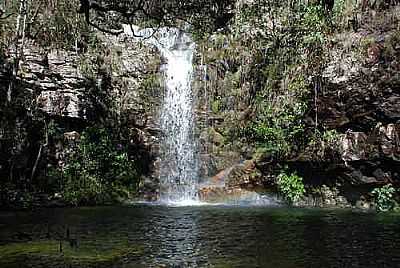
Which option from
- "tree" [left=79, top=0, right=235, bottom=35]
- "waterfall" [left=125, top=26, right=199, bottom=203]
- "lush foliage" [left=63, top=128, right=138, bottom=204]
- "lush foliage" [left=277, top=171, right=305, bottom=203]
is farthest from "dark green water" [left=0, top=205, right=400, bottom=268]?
"tree" [left=79, top=0, right=235, bottom=35]

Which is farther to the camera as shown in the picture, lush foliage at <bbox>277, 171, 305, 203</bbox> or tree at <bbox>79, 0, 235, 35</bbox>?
tree at <bbox>79, 0, 235, 35</bbox>

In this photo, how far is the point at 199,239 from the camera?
9242mm

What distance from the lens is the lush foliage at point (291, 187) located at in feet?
57.7

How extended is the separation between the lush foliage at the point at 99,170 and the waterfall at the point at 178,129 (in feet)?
5.26

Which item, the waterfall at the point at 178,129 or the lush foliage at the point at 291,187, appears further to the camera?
the waterfall at the point at 178,129

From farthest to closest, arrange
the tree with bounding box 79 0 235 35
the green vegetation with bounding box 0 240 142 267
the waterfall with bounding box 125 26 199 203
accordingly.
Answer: the waterfall with bounding box 125 26 199 203 → the tree with bounding box 79 0 235 35 → the green vegetation with bounding box 0 240 142 267

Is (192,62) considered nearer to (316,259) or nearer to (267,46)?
(267,46)

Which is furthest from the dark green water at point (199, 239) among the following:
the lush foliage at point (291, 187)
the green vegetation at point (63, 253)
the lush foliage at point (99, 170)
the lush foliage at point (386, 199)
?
the lush foliage at point (99, 170)

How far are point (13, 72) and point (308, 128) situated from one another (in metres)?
11.4

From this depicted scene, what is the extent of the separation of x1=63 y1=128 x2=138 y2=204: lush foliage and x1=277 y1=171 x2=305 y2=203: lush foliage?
6090 mm

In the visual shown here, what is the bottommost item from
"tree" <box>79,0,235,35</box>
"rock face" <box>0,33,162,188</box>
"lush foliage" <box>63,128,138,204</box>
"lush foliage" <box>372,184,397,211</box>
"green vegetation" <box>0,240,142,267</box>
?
"green vegetation" <box>0,240,142,267</box>

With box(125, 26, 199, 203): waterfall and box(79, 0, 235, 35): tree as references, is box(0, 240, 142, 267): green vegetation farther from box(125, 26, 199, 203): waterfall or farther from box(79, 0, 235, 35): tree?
box(79, 0, 235, 35): tree

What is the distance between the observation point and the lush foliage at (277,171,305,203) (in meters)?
17.6

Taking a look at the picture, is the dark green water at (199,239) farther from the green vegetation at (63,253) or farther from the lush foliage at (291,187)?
the lush foliage at (291,187)
